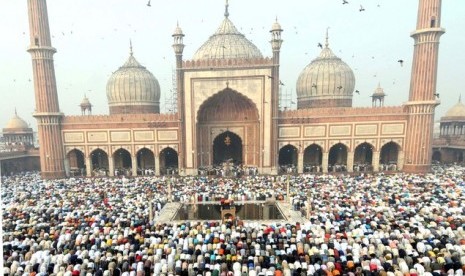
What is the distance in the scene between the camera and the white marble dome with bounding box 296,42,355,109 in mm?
28406

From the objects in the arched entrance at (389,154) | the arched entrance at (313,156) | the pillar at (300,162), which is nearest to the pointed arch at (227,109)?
the pillar at (300,162)

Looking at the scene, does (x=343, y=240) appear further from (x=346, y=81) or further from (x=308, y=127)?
(x=346, y=81)

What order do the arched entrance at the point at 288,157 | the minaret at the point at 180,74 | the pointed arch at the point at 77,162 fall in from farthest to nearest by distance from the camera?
1. the arched entrance at the point at 288,157
2. the pointed arch at the point at 77,162
3. the minaret at the point at 180,74

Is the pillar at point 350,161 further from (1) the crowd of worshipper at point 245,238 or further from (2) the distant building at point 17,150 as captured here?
(2) the distant building at point 17,150

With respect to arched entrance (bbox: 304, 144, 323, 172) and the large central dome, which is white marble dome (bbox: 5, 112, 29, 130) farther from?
arched entrance (bbox: 304, 144, 323, 172)

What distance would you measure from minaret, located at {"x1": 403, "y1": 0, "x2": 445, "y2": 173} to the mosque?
0.07 meters

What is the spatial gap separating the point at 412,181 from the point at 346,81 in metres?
12.8

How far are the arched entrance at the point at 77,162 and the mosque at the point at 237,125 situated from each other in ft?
0.29

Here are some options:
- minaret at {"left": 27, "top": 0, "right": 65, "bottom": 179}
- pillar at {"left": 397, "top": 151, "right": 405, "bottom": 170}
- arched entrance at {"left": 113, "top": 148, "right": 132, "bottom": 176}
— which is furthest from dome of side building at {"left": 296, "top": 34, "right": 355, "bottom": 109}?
minaret at {"left": 27, "top": 0, "right": 65, "bottom": 179}

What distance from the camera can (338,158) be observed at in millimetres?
27547

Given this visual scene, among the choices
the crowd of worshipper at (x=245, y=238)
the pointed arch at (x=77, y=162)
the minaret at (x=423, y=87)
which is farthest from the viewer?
the pointed arch at (x=77, y=162)

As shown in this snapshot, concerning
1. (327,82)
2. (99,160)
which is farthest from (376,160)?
(99,160)

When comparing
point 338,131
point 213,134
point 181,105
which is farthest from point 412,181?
point 181,105

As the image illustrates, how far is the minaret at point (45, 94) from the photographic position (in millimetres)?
23172
